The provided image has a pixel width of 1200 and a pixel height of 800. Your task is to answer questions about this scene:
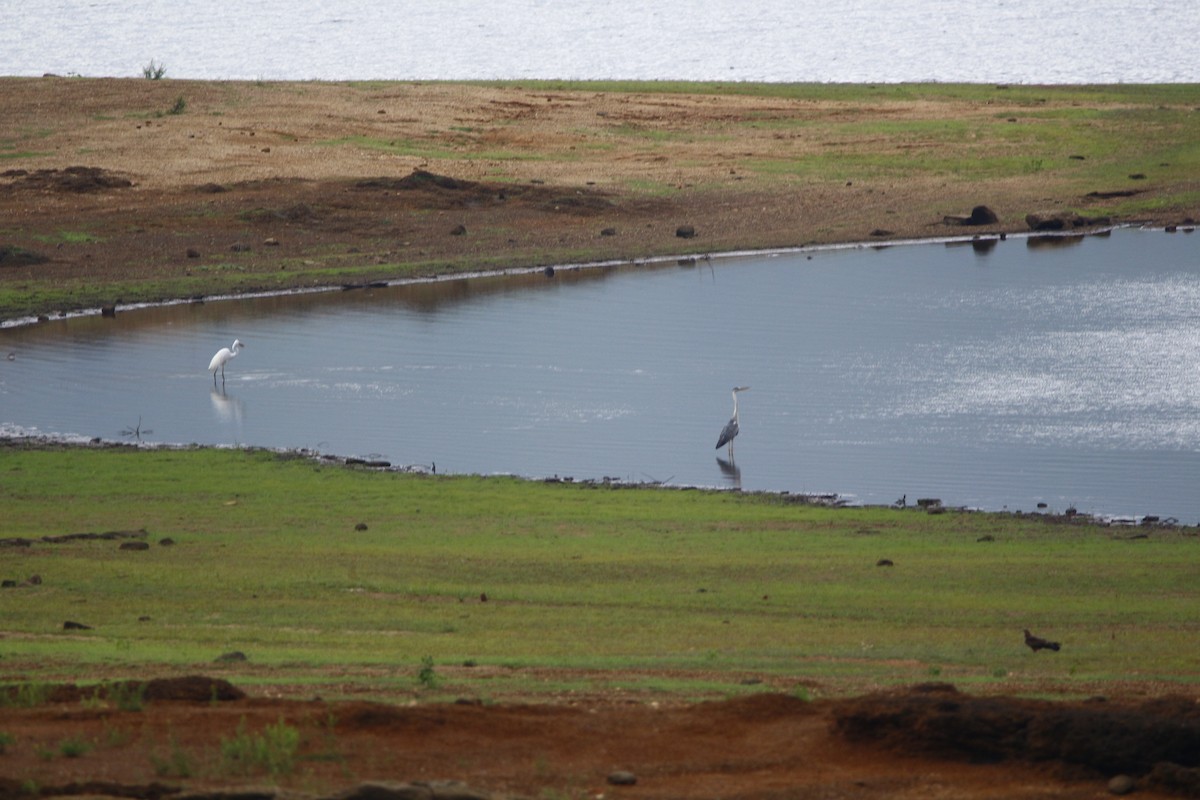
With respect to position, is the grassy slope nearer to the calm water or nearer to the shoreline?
the calm water

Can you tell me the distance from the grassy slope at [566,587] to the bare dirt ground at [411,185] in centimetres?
1644

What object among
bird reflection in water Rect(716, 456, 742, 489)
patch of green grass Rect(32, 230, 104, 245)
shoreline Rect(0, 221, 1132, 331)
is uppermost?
patch of green grass Rect(32, 230, 104, 245)

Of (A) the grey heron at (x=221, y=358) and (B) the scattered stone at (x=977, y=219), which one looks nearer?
(A) the grey heron at (x=221, y=358)

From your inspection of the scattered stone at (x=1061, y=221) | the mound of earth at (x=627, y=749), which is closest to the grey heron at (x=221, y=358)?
the mound of earth at (x=627, y=749)

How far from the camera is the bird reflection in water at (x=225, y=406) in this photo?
2316 cm

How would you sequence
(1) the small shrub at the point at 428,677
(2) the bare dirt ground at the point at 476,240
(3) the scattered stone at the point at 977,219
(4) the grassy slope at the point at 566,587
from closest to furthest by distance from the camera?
1. (2) the bare dirt ground at the point at 476,240
2. (1) the small shrub at the point at 428,677
3. (4) the grassy slope at the point at 566,587
4. (3) the scattered stone at the point at 977,219

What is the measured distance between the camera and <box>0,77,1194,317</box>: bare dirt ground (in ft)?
121

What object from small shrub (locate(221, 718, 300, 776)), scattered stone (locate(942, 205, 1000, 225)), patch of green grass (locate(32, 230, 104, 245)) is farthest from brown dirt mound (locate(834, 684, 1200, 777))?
scattered stone (locate(942, 205, 1000, 225))

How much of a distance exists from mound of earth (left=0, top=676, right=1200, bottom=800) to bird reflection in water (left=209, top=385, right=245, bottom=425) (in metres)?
14.5

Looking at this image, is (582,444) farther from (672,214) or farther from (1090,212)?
(1090,212)

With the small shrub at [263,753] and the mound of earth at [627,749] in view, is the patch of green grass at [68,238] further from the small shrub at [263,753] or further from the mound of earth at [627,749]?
the small shrub at [263,753]

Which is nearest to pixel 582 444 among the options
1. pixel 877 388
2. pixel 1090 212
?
pixel 877 388

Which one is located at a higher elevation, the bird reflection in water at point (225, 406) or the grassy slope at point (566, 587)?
the bird reflection in water at point (225, 406)

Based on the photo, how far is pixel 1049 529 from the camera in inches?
643
